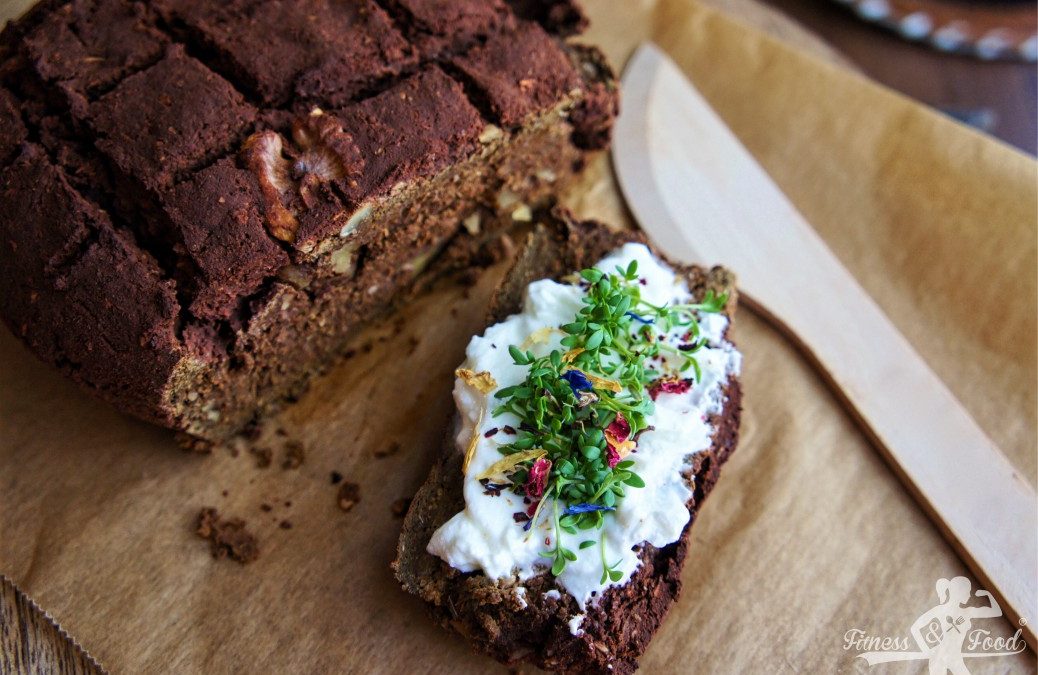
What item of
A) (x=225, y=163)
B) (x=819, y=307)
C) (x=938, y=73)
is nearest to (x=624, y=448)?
(x=819, y=307)

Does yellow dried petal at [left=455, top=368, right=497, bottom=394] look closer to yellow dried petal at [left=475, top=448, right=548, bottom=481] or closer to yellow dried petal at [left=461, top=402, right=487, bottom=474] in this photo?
yellow dried petal at [left=461, top=402, right=487, bottom=474]

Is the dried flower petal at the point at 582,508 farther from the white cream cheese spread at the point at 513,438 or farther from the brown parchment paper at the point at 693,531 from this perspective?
the brown parchment paper at the point at 693,531

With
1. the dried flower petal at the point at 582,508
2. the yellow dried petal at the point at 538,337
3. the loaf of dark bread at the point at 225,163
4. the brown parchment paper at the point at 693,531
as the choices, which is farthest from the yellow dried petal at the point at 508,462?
the loaf of dark bread at the point at 225,163

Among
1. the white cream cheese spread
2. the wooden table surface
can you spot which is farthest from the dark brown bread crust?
the wooden table surface

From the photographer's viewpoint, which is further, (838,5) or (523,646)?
(838,5)

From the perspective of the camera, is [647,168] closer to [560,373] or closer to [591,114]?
[591,114]

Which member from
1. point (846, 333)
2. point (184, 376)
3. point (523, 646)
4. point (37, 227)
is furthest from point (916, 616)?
point (37, 227)
